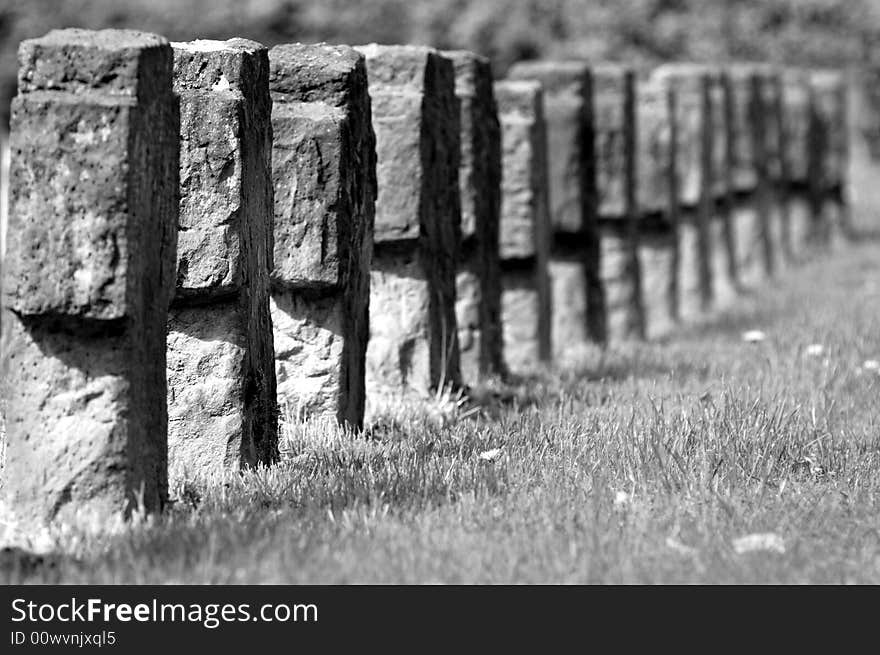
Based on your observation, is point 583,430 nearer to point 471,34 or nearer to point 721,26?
point 471,34

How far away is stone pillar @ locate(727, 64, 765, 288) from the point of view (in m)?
12.8

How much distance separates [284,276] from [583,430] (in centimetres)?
104

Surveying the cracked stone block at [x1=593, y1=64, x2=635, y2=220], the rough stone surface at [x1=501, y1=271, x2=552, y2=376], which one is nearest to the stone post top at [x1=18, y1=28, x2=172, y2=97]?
the rough stone surface at [x1=501, y1=271, x2=552, y2=376]

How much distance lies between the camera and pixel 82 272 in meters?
3.73

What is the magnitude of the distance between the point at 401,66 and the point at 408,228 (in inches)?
24.0

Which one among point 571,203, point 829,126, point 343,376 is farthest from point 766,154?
point 343,376

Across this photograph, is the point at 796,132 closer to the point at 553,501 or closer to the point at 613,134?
the point at 613,134

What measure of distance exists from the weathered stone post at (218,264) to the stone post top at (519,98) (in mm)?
3472

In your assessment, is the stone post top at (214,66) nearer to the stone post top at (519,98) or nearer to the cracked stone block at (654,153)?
the stone post top at (519,98)

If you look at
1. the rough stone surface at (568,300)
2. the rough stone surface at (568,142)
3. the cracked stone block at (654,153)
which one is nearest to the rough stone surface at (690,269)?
the cracked stone block at (654,153)

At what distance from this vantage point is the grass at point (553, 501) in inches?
143

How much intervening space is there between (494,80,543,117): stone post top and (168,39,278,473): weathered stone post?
11.4 feet

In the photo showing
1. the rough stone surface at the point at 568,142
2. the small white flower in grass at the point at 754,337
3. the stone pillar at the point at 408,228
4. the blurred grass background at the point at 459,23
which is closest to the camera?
the stone pillar at the point at 408,228

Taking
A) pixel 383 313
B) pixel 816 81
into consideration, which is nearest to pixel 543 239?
pixel 383 313
